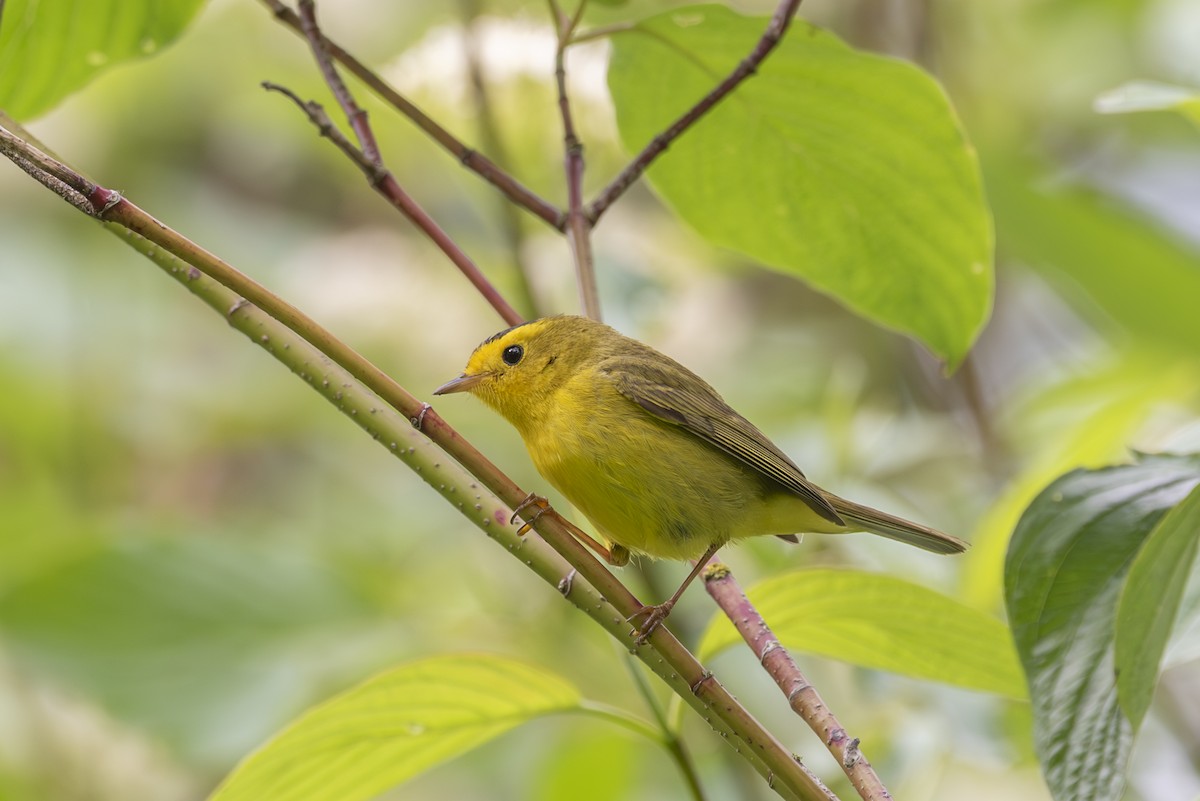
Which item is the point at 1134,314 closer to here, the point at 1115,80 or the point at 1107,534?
the point at 1107,534

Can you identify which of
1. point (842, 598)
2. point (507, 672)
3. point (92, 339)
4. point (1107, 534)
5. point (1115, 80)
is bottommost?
point (507, 672)

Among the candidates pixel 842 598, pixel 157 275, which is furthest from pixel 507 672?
pixel 157 275

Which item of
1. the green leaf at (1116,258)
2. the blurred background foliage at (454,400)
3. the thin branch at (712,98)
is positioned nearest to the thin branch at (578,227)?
the thin branch at (712,98)

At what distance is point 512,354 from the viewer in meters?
2.65

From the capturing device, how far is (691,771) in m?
1.71

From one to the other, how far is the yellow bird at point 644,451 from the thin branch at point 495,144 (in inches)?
15.0

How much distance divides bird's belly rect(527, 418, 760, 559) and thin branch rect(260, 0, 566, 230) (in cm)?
46

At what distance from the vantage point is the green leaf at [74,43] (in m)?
2.09

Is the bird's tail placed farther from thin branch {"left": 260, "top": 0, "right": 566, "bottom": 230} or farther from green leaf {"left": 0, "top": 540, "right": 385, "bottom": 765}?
green leaf {"left": 0, "top": 540, "right": 385, "bottom": 765}

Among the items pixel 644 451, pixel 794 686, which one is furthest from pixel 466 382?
pixel 794 686

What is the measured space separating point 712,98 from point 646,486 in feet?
2.45

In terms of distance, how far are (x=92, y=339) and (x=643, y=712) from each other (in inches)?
90.2

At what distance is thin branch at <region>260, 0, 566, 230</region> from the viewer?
1995 mm

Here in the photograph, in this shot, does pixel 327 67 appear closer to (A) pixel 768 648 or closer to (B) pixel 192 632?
(A) pixel 768 648
